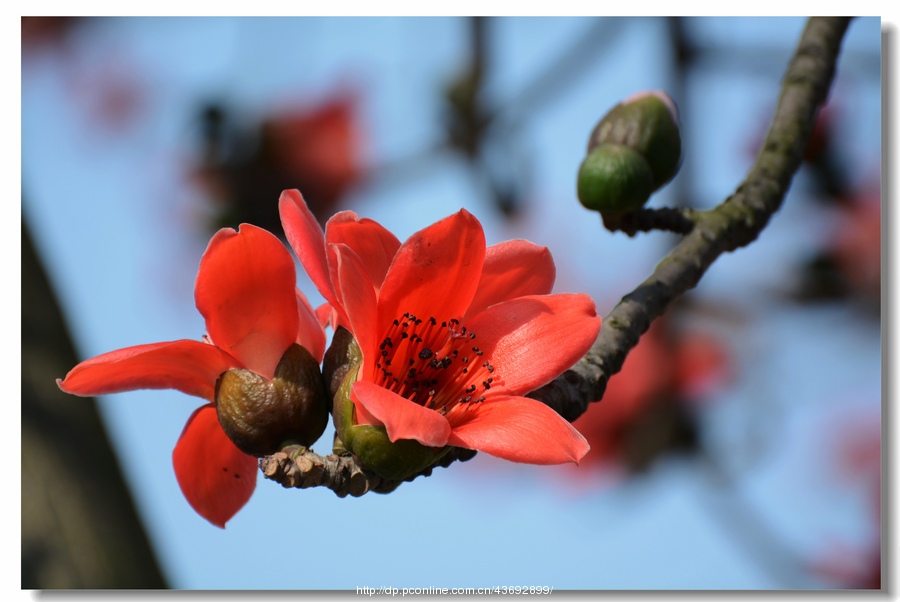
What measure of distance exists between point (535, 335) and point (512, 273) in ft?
0.20

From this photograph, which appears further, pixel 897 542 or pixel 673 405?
pixel 673 405

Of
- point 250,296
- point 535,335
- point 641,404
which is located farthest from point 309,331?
point 641,404

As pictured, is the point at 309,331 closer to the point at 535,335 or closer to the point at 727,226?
the point at 535,335

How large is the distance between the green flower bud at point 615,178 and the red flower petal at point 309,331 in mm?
286

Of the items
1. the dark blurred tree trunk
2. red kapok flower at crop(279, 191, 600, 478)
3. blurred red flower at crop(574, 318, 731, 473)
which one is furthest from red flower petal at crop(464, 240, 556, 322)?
blurred red flower at crop(574, 318, 731, 473)

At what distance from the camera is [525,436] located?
0.59 meters

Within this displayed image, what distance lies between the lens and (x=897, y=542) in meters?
1.38

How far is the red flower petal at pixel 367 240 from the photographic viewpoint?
2.18 ft

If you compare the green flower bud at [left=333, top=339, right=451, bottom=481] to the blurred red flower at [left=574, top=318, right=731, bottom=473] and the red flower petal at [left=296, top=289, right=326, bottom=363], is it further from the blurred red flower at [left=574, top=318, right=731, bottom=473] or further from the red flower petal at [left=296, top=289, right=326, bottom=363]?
the blurred red flower at [left=574, top=318, right=731, bottom=473]

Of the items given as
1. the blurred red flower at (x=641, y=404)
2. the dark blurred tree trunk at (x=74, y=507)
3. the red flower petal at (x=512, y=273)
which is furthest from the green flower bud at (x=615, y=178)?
the blurred red flower at (x=641, y=404)

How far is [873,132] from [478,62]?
0.69 m

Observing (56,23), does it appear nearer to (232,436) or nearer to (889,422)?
(232,436)
